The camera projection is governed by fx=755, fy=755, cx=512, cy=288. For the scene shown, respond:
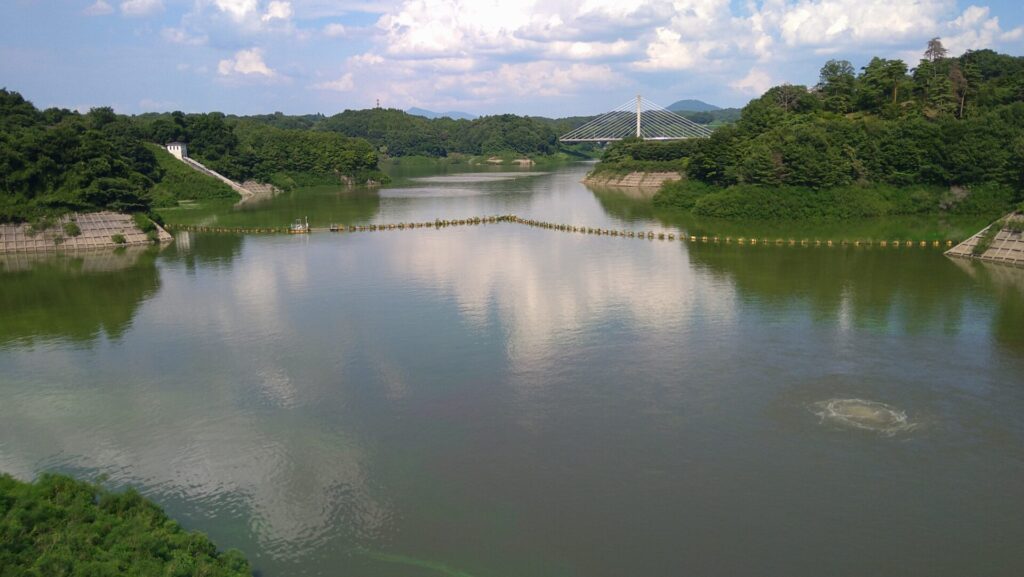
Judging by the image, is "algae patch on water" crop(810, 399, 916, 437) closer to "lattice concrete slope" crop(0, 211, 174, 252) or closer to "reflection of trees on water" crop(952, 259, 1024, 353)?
"reflection of trees on water" crop(952, 259, 1024, 353)

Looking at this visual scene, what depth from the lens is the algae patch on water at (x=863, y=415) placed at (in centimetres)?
1469

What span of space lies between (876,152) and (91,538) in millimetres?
44249

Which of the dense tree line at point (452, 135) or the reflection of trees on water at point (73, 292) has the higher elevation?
the dense tree line at point (452, 135)

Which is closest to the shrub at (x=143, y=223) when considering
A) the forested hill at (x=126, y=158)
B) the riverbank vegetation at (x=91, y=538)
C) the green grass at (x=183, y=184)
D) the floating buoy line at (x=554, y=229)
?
the forested hill at (x=126, y=158)

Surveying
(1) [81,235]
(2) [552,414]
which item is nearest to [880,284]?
(2) [552,414]

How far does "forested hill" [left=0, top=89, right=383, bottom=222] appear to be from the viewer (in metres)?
38.1

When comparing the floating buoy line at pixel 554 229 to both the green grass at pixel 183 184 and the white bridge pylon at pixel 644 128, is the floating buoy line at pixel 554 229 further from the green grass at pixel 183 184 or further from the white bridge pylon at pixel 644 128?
the white bridge pylon at pixel 644 128

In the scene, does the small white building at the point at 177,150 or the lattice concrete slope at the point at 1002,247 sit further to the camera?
the small white building at the point at 177,150

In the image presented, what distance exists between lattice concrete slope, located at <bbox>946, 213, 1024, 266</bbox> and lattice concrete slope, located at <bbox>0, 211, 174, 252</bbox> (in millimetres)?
38768

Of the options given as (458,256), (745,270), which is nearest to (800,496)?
(745,270)

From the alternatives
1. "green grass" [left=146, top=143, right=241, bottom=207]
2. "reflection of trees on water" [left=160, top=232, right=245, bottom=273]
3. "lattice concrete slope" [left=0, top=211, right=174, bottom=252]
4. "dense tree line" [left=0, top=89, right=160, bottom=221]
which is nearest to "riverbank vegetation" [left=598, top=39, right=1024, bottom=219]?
"reflection of trees on water" [left=160, top=232, right=245, bottom=273]

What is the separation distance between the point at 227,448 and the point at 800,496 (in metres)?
10.4

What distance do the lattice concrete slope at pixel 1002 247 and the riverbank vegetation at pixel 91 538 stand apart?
3008 cm

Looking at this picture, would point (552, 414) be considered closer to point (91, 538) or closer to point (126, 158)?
point (91, 538)
